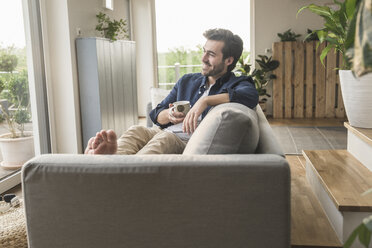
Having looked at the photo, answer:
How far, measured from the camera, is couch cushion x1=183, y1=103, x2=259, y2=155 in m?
1.36

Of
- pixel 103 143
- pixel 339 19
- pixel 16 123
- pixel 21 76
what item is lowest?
pixel 16 123

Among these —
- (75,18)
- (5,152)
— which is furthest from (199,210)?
(75,18)

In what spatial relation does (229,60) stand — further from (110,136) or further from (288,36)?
(288,36)

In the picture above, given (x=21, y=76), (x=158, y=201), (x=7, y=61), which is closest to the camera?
A: (x=158, y=201)

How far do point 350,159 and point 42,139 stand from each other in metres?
2.70

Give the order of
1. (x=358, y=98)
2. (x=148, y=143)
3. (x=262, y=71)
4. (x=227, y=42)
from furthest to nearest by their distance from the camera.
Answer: (x=262, y=71) → (x=358, y=98) → (x=227, y=42) → (x=148, y=143)

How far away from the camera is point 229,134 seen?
137 centimetres

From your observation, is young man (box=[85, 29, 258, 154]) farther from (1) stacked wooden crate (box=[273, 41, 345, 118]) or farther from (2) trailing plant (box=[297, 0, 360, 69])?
(1) stacked wooden crate (box=[273, 41, 345, 118])

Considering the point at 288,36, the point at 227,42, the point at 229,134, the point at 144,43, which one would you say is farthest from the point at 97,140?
the point at 144,43

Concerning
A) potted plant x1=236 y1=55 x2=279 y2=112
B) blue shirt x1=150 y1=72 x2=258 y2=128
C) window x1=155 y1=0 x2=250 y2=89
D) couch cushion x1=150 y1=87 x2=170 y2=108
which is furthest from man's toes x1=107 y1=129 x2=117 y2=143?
window x1=155 y1=0 x2=250 y2=89

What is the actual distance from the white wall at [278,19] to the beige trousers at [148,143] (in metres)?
4.59

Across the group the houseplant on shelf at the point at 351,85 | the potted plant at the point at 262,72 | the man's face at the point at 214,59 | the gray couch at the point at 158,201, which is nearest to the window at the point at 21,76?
the man's face at the point at 214,59

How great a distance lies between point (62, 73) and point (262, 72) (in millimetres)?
3306

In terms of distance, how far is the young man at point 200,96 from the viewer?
187 centimetres
